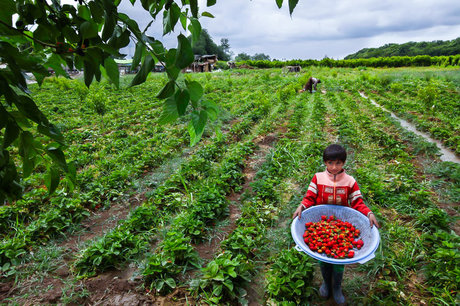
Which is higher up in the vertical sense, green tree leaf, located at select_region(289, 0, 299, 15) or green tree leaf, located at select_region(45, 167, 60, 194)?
green tree leaf, located at select_region(289, 0, 299, 15)

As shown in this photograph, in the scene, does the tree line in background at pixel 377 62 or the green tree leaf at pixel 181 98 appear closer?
the green tree leaf at pixel 181 98

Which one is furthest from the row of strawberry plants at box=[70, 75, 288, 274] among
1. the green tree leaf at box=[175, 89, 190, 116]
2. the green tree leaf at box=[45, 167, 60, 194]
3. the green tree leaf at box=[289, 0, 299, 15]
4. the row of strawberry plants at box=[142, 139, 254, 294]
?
the green tree leaf at box=[289, 0, 299, 15]

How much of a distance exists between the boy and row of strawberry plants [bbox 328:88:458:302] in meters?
0.42

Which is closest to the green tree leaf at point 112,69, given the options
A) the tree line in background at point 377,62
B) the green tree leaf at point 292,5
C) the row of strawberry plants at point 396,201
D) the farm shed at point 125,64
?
the farm shed at point 125,64

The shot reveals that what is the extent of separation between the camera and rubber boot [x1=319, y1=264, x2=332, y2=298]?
234 centimetres

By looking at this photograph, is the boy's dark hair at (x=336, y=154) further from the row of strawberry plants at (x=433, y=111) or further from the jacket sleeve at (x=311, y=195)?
the row of strawberry plants at (x=433, y=111)

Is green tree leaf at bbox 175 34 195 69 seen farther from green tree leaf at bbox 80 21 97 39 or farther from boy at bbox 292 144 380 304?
boy at bbox 292 144 380 304

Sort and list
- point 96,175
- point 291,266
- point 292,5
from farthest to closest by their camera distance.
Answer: point 96,175 → point 291,266 → point 292,5

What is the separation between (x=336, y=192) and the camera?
247 cm

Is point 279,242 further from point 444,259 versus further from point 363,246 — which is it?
point 444,259

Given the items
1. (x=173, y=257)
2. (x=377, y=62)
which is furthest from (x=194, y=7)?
(x=377, y=62)

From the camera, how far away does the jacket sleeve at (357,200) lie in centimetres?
240

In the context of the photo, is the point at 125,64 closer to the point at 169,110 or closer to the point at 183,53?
the point at 169,110

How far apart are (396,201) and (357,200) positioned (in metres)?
1.94
